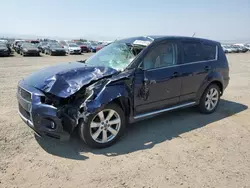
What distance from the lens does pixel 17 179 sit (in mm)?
2736

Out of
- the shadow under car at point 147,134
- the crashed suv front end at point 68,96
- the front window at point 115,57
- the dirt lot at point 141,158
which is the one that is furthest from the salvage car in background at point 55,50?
the crashed suv front end at point 68,96

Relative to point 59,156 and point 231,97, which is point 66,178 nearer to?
point 59,156

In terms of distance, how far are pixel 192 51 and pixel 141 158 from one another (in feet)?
8.99

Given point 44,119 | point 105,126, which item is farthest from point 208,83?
point 44,119

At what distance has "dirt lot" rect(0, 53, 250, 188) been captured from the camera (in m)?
2.78

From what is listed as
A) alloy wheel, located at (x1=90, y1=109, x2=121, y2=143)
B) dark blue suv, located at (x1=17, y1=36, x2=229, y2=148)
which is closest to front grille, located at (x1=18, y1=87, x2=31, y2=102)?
dark blue suv, located at (x1=17, y1=36, x2=229, y2=148)

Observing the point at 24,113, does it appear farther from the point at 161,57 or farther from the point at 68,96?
the point at 161,57

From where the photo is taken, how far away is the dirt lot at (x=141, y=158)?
2.78 m

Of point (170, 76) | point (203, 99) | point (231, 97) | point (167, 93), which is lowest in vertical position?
point (231, 97)

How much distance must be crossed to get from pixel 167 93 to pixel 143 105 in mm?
631

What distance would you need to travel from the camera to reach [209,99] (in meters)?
5.20

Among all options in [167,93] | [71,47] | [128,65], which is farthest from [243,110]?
[71,47]

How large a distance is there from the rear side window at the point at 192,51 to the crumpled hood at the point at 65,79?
1.78m

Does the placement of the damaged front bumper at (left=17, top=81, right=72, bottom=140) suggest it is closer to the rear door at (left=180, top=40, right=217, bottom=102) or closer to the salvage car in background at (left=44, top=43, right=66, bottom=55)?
the rear door at (left=180, top=40, right=217, bottom=102)
